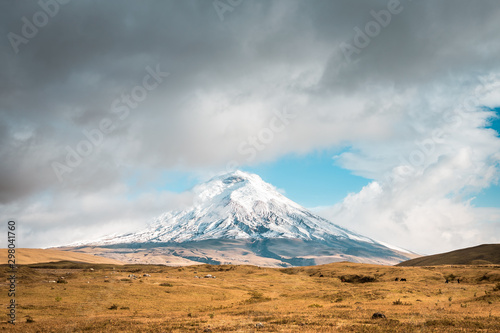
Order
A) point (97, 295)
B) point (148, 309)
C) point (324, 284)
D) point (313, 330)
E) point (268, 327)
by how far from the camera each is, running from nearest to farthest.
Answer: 1. point (313, 330)
2. point (268, 327)
3. point (148, 309)
4. point (97, 295)
5. point (324, 284)

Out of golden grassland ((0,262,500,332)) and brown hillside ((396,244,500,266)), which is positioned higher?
golden grassland ((0,262,500,332))

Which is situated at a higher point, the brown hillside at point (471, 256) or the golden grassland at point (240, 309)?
the golden grassland at point (240, 309)

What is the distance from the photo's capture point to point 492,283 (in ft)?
201

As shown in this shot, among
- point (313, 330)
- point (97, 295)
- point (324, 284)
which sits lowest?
point (324, 284)

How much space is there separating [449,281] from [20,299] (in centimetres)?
7928

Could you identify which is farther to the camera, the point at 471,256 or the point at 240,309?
the point at 471,256

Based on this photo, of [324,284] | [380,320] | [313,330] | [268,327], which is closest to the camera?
[313,330]

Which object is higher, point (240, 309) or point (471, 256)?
point (240, 309)

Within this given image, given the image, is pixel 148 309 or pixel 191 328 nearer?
pixel 191 328

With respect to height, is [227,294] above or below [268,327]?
below

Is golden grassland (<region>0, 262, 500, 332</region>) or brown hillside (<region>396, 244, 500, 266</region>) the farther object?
brown hillside (<region>396, 244, 500, 266</region>)

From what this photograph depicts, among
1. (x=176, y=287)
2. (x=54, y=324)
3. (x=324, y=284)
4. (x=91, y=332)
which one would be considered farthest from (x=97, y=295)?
(x=324, y=284)

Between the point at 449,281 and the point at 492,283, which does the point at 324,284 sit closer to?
the point at 449,281

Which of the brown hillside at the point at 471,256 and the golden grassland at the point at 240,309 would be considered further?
the brown hillside at the point at 471,256
